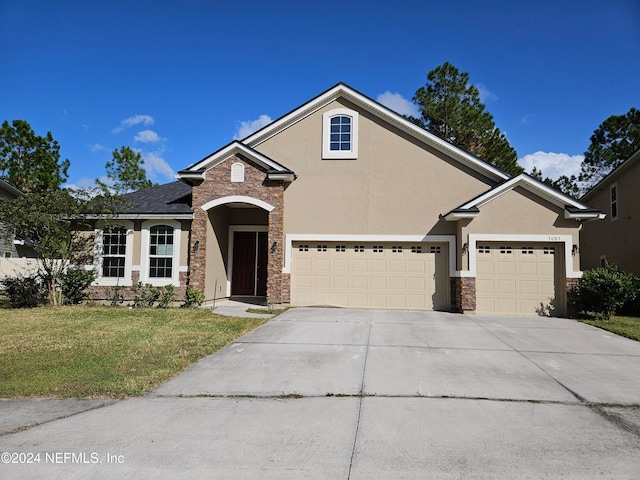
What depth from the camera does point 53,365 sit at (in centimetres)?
688

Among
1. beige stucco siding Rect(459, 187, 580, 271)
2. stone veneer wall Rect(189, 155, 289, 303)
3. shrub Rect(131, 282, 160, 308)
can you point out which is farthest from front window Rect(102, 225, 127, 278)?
beige stucco siding Rect(459, 187, 580, 271)

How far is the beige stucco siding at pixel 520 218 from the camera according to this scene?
13.1 metres

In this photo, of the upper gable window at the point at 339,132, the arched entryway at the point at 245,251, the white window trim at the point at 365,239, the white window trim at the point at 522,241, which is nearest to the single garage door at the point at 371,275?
the white window trim at the point at 365,239

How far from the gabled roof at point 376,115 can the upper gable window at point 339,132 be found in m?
0.49

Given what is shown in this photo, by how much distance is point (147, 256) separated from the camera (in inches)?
577

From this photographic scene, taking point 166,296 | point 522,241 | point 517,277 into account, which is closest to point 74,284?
point 166,296

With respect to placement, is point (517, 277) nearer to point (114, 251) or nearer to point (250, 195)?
point (250, 195)

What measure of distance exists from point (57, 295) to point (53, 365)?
831cm

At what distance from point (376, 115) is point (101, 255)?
10.8 m

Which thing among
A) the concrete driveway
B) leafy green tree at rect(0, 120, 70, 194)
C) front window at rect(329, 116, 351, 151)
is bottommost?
the concrete driveway

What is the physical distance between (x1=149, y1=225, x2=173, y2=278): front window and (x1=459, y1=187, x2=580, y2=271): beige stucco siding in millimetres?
9830

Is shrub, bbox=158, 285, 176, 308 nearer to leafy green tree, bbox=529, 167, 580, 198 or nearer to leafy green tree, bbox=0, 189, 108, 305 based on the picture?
leafy green tree, bbox=0, 189, 108, 305

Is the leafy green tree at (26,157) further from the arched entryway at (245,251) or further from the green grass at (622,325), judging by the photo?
the green grass at (622,325)

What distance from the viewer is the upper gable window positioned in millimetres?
14789
